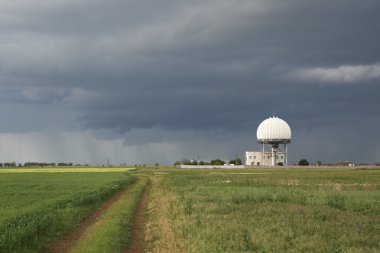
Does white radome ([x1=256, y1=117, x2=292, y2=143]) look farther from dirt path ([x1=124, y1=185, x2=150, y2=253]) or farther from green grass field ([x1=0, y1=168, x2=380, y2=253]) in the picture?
dirt path ([x1=124, y1=185, x2=150, y2=253])

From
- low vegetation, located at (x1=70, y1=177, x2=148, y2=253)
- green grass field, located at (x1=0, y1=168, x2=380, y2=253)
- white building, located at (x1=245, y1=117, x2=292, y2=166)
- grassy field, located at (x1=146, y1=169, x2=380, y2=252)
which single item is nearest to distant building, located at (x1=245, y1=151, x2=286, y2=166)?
white building, located at (x1=245, y1=117, x2=292, y2=166)

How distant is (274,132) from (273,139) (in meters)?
2.53

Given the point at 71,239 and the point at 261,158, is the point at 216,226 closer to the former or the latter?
the point at 71,239

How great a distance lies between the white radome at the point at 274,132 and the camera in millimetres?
177800

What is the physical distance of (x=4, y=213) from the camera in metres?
29.7

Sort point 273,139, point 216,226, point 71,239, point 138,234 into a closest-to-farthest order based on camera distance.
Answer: point 71,239
point 216,226
point 138,234
point 273,139

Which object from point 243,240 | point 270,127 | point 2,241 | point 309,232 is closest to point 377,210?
point 309,232

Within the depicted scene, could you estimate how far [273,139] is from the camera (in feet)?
583

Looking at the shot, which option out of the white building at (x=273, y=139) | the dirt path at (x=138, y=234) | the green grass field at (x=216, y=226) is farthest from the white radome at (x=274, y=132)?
the dirt path at (x=138, y=234)

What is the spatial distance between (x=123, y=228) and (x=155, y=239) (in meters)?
3.04

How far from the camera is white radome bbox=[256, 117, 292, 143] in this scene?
178 metres

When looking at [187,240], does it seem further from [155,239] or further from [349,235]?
[349,235]

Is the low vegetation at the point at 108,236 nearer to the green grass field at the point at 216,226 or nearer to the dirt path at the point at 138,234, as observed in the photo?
the green grass field at the point at 216,226

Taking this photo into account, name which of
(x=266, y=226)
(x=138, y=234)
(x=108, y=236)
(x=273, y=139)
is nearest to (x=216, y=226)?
(x=266, y=226)
